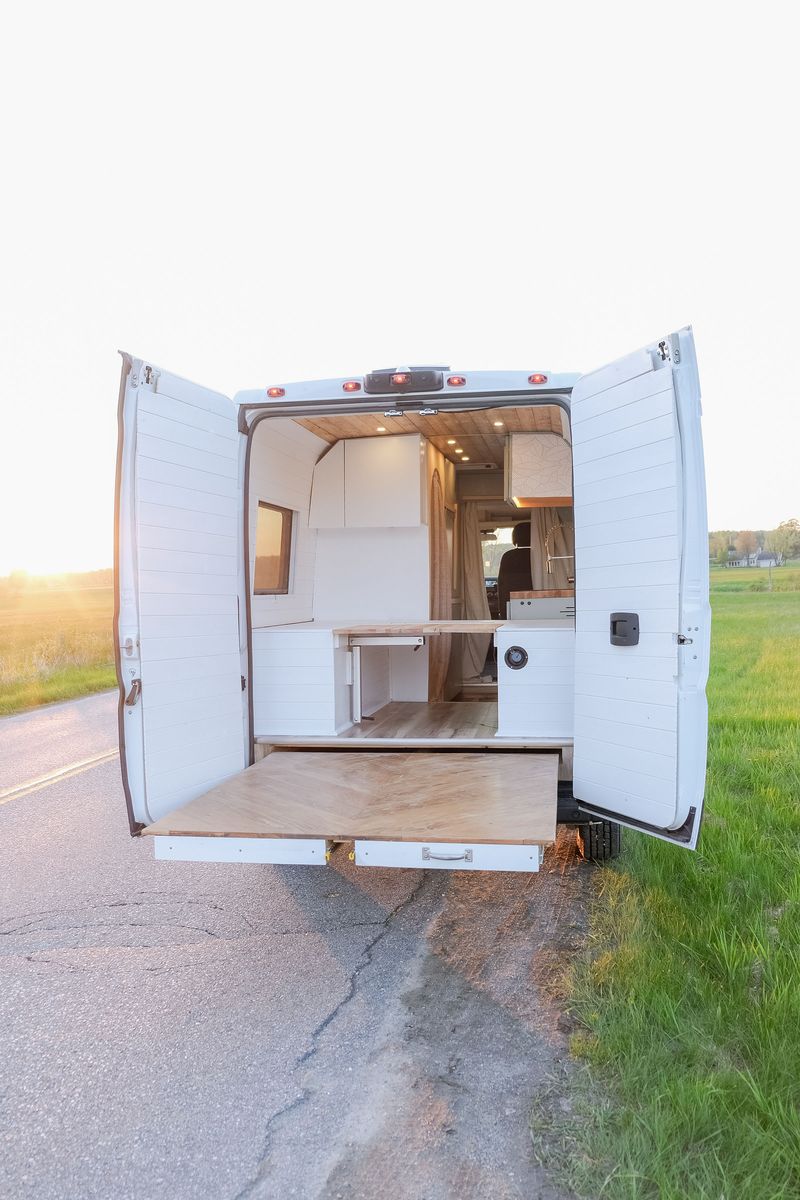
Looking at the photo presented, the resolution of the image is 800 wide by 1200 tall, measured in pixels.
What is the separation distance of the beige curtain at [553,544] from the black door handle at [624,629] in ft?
18.9

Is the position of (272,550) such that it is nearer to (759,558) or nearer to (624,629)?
(624,629)

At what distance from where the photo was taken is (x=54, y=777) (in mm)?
7414

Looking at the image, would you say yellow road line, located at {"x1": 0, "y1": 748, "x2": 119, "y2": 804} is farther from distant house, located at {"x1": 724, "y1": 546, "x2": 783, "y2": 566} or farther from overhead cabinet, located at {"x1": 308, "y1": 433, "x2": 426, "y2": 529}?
distant house, located at {"x1": 724, "y1": 546, "x2": 783, "y2": 566}

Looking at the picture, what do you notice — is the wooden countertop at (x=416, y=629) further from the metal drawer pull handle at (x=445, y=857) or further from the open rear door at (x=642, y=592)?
the metal drawer pull handle at (x=445, y=857)

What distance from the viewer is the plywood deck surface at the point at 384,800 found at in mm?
3451

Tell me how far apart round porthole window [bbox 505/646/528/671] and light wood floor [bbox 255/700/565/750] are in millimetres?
422

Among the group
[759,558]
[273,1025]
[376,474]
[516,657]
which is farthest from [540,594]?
[759,558]

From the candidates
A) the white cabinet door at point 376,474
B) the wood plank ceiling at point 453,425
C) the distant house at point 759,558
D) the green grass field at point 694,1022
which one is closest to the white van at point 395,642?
the wood plank ceiling at point 453,425

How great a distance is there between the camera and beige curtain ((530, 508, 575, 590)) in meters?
9.62

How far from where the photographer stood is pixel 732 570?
48.8 m

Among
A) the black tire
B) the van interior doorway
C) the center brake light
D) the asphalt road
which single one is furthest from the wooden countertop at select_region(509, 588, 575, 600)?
the center brake light

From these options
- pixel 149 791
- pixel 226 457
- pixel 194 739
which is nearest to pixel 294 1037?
pixel 149 791

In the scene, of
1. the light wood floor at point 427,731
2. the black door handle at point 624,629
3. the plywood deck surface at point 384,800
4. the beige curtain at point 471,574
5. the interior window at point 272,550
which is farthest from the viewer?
the beige curtain at point 471,574

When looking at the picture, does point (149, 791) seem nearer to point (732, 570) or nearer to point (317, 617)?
point (317, 617)
